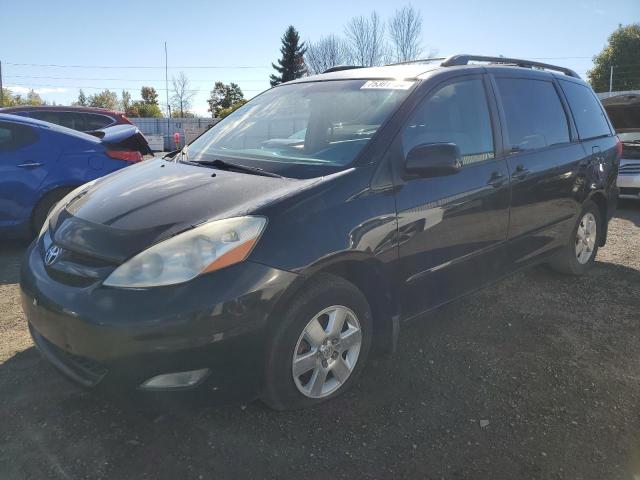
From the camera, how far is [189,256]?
7.11ft

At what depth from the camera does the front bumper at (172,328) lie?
206 cm

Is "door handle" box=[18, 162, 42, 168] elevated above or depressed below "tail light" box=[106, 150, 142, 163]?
below

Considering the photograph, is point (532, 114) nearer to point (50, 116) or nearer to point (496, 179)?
point (496, 179)

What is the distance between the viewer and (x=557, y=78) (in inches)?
172

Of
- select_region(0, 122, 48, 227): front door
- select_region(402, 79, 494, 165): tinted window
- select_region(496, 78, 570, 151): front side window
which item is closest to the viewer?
select_region(402, 79, 494, 165): tinted window

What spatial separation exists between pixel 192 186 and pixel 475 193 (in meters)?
1.69

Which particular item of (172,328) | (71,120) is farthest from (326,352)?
(71,120)

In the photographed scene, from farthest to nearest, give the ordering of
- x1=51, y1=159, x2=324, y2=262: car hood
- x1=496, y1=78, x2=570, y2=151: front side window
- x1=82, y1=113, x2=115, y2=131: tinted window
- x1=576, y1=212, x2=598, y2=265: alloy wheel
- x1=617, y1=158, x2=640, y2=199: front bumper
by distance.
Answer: x1=82, y1=113, x2=115, y2=131: tinted window
x1=617, y1=158, x2=640, y2=199: front bumper
x1=576, y1=212, x2=598, y2=265: alloy wheel
x1=496, y1=78, x2=570, y2=151: front side window
x1=51, y1=159, x2=324, y2=262: car hood

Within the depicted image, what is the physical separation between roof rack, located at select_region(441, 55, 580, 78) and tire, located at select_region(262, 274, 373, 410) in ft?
6.09

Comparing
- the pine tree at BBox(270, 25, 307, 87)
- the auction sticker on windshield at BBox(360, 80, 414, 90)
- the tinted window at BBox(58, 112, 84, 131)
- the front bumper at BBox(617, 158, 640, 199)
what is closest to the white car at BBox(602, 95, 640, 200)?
the front bumper at BBox(617, 158, 640, 199)

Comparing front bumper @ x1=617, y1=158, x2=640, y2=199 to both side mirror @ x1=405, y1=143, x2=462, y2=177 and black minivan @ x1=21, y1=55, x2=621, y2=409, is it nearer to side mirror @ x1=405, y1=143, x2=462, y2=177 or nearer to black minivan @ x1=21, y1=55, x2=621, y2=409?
black minivan @ x1=21, y1=55, x2=621, y2=409

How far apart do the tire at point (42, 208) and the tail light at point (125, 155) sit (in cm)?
70

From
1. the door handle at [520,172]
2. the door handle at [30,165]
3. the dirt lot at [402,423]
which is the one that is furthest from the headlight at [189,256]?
the door handle at [30,165]

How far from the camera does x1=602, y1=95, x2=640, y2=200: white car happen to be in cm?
820
